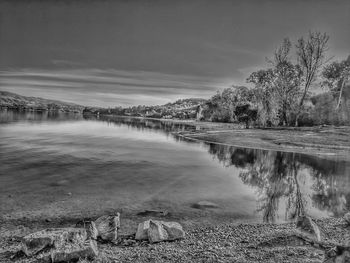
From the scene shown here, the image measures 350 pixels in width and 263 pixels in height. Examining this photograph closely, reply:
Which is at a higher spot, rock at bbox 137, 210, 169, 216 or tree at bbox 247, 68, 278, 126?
tree at bbox 247, 68, 278, 126

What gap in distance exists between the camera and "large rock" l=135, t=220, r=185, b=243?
8.62 metres

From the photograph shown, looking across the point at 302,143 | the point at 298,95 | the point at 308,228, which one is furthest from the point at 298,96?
the point at 308,228

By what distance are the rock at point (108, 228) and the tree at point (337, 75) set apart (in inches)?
3121

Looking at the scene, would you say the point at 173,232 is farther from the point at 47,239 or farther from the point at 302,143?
the point at 302,143

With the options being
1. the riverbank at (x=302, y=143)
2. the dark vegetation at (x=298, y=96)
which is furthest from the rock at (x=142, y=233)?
the dark vegetation at (x=298, y=96)

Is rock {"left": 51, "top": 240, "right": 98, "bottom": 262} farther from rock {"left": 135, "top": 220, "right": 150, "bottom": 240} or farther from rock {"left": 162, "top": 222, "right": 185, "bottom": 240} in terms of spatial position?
rock {"left": 162, "top": 222, "right": 185, "bottom": 240}

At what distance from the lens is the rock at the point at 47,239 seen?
293 inches

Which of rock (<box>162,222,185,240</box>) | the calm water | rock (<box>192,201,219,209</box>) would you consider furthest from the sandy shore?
rock (<box>192,201,219,209</box>)

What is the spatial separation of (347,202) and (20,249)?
15908 millimetres

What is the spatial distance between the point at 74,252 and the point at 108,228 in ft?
6.57

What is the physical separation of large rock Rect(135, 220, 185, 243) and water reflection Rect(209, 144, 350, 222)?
4.63 meters

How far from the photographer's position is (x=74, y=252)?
23.4ft

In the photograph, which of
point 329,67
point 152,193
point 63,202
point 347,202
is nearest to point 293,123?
point 329,67

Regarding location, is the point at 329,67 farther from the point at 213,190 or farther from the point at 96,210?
the point at 96,210
